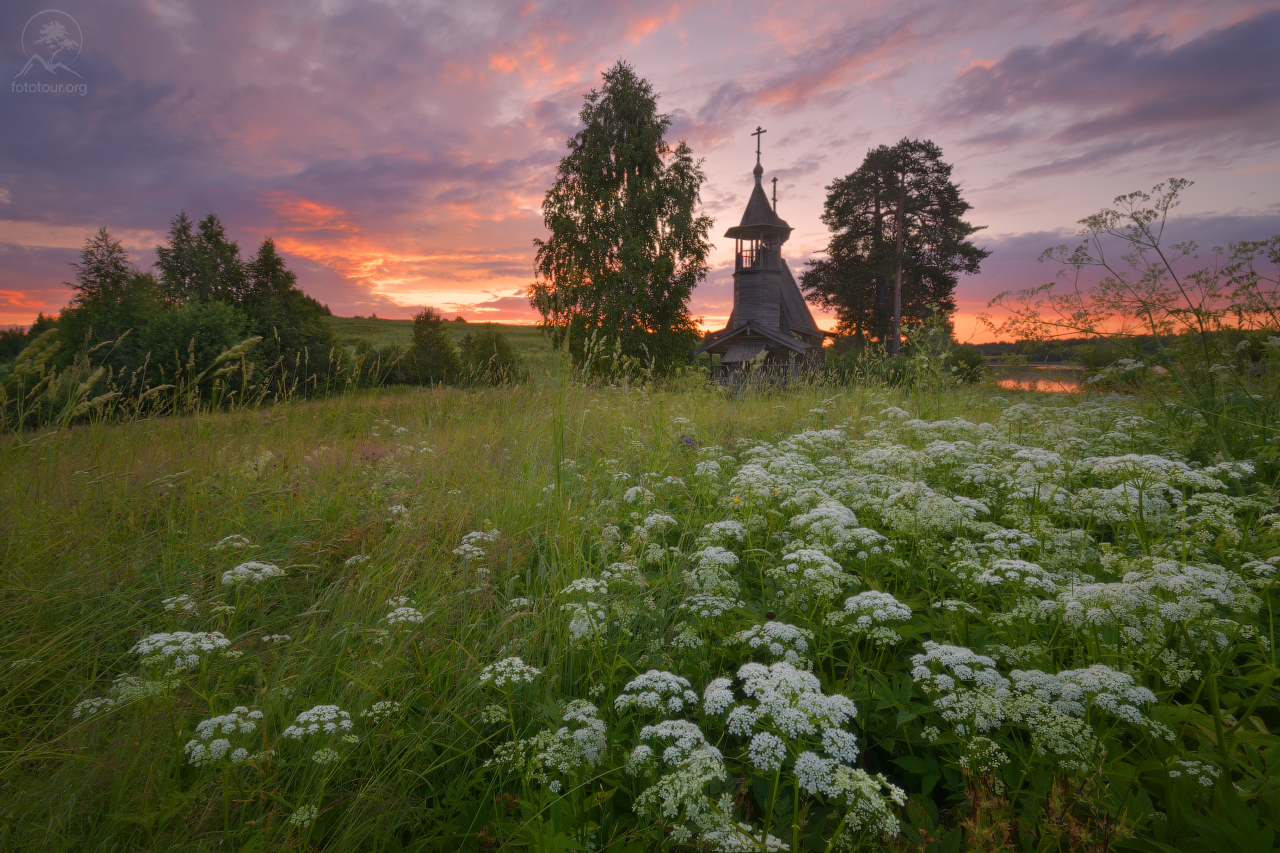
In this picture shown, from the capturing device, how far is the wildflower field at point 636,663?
145 cm

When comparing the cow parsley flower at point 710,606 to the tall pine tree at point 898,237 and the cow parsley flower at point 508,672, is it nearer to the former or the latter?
the cow parsley flower at point 508,672

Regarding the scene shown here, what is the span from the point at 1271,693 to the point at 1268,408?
129 inches

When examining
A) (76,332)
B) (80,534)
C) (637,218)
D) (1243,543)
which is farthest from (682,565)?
(76,332)

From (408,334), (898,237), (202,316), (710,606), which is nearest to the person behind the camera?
(710,606)

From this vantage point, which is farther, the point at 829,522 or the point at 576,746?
the point at 829,522

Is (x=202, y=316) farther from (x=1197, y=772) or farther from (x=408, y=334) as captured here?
(x=408, y=334)

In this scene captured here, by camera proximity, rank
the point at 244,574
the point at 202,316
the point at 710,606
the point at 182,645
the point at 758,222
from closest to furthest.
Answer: the point at 182,645, the point at 244,574, the point at 710,606, the point at 202,316, the point at 758,222

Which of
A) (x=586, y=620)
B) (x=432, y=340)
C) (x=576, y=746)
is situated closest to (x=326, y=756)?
(x=576, y=746)

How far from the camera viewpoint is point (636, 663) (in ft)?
7.30

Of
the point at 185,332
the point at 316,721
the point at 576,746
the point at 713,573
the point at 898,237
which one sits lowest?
the point at 576,746

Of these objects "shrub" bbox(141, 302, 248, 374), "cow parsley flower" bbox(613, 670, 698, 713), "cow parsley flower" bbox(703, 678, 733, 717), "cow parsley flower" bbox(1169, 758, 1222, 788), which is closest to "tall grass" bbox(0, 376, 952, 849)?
"cow parsley flower" bbox(613, 670, 698, 713)

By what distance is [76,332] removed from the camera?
23172 millimetres

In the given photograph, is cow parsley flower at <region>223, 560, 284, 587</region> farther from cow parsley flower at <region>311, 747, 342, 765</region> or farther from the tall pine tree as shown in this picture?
the tall pine tree

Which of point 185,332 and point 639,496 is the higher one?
point 185,332
